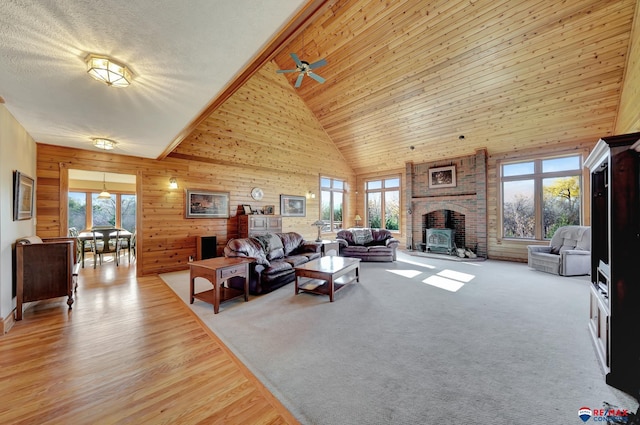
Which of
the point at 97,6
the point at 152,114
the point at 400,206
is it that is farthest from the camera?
the point at 400,206

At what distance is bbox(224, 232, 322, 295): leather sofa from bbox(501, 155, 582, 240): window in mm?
5724

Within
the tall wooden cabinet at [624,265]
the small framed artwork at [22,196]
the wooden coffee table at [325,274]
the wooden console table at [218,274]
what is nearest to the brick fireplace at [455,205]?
the wooden coffee table at [325,274]

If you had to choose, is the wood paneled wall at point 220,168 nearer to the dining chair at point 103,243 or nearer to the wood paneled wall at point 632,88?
the dining chair at point 103,243

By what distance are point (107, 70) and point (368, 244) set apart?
643cm

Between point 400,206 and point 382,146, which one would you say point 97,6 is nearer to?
point 382,146

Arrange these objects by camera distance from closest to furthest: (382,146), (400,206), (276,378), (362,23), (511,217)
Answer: (276,378) < (362,23) < (511,217) < (382,146) < (400,206)

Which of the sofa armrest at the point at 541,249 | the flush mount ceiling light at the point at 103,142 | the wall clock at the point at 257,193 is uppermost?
the flush mount ceiling light at the point at 103,142

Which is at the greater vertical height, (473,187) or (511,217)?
(473,187)

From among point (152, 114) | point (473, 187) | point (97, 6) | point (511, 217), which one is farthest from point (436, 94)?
point (97, 6)

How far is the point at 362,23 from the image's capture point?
17.0ft

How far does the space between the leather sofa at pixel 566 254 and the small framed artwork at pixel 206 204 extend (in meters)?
7.60

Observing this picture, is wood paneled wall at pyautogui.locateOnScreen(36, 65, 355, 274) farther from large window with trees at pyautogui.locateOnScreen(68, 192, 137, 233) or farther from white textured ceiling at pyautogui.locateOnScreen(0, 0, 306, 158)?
large window with trees at pyautogui.locateOnScreen(68, 192, 137, 233)

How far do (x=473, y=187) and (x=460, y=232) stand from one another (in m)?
1.48

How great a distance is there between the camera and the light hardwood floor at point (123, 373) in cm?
161
